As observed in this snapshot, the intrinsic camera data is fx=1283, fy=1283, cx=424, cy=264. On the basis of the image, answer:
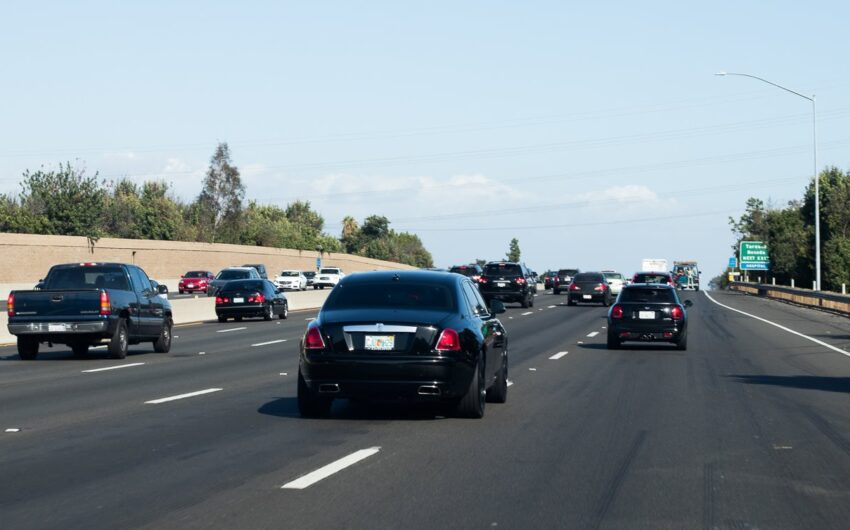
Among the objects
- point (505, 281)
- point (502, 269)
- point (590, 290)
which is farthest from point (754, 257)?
point (505, 281)

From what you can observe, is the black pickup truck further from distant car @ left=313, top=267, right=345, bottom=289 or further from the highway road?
distant car @ left=313, top=267, right=345, bottom=289

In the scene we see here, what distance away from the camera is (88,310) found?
76.6 feet

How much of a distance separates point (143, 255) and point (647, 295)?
6319cm

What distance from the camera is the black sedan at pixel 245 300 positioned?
141ft

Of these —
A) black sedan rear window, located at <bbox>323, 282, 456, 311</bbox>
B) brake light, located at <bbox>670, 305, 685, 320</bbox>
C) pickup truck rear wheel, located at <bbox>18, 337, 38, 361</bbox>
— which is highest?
black sedan rear window, located at <bbox>323, 282, 456, 311</bbox>

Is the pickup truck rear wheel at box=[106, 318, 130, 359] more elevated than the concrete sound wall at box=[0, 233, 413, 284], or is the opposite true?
the concrete sound wall at box=[0, 233, 413, 284]

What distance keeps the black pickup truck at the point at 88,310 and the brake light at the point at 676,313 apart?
10387 mm

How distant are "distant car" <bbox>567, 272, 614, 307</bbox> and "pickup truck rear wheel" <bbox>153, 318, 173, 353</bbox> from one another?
33.5 m

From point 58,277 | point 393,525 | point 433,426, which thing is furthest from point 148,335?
point 393,525

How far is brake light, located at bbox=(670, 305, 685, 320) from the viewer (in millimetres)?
26344

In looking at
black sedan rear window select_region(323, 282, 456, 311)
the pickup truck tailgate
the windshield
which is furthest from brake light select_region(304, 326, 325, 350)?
the windshield

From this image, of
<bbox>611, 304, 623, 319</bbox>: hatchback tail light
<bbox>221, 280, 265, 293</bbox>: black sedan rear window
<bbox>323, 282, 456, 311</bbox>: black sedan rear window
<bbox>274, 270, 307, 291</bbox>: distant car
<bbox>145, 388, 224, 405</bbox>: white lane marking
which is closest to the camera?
<bbox>323, 282, 456, 311</bbox>: black sedan rear window

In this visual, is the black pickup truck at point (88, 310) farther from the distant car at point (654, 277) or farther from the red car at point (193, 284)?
the red car at point (193, 284)

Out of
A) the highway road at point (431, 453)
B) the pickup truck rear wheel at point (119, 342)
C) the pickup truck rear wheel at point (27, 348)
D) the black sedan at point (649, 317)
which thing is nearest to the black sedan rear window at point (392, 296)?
the highway road at point (431, 453)
